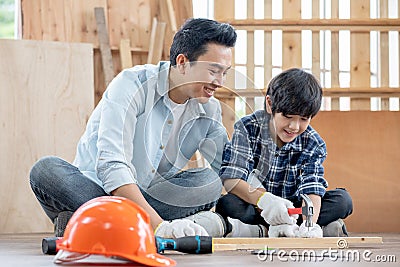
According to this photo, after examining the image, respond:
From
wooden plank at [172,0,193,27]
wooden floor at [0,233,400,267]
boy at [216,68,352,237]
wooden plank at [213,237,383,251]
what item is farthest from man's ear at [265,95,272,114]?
wooden plank at [172,0,193,27]

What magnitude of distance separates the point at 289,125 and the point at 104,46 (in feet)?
8.03

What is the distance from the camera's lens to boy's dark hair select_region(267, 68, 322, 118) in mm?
2340

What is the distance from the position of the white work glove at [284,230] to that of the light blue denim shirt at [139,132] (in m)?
0.30

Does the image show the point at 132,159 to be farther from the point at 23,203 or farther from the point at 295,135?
the point at 23,203

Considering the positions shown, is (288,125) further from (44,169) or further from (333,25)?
(333,25)

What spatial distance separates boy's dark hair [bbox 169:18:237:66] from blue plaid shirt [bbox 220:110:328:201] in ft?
1.31

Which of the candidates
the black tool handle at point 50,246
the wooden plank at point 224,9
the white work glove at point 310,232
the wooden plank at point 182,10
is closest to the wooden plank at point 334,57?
the wooden plank at point 224,9

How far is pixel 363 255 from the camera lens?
1.67 m

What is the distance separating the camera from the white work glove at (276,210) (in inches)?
86.6

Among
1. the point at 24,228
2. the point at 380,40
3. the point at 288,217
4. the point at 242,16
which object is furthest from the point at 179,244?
the point at 242,16

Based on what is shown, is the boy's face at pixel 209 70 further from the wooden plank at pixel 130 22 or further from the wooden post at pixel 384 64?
the wooden plank at pixel 130 22

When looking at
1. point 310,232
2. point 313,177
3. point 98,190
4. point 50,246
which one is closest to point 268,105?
point 313,177

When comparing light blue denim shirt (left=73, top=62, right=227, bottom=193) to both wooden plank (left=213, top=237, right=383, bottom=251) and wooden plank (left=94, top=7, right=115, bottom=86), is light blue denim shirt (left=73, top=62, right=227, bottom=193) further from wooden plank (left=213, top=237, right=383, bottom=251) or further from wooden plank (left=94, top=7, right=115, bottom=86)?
wooden plank (left=94, top=7, right=115, bottom=86)

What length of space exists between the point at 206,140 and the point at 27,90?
1.33m
